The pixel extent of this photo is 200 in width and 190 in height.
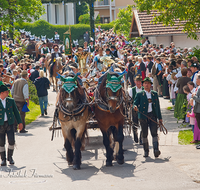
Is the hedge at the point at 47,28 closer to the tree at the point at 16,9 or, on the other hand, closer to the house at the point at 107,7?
the house at the point at 107,7

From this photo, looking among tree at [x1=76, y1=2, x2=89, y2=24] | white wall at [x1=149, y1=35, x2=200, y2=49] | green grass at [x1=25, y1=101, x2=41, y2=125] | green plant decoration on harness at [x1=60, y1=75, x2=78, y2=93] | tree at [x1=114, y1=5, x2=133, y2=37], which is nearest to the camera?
green plant decoration on harness at [x1=60, y1=75, x2=78, y2=93]

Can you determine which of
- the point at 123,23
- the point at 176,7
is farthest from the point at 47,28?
the point at 176,7

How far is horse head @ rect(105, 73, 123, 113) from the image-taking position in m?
8.12

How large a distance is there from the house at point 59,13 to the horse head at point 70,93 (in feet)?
181

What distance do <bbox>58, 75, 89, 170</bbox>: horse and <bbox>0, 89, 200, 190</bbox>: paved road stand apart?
394 millimetres

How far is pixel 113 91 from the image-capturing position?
8.17 m

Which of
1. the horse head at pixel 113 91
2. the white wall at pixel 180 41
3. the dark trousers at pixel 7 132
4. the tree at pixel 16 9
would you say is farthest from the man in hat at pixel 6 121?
the white wall at pixel 180 41

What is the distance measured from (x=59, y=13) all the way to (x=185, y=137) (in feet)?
182

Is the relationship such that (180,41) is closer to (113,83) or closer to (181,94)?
(181,94)

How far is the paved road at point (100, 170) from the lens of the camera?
704cm

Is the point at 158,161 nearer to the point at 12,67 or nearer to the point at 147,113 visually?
the point at 147,113

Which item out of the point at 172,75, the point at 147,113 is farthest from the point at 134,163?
the point at 172,75

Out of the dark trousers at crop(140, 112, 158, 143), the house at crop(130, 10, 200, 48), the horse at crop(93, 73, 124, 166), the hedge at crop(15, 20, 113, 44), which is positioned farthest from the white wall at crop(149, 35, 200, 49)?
the hedge at crop(15, 20, 113, 44)

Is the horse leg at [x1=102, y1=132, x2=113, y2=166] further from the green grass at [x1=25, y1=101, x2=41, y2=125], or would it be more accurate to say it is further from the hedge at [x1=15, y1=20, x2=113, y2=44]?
the hedge at [x1=15, y1=20, x2=113, y2=44]
